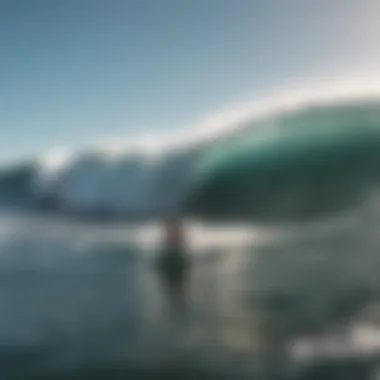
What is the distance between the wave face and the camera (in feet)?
5.08

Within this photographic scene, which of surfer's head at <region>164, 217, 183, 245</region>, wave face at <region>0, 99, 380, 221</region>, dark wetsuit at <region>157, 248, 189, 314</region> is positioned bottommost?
dark wetsuit at <region>157, 248, 189, 314</region>

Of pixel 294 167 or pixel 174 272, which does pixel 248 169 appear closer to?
pixel 294 167

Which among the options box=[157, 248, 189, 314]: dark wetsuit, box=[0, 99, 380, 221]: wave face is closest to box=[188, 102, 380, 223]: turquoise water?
box=[0, 99, 380, 221]: wave face

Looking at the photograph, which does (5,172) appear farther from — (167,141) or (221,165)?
(221,165)

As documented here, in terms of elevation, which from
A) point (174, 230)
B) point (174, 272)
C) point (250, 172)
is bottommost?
point (174, 272)

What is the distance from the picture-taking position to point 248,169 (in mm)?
1562

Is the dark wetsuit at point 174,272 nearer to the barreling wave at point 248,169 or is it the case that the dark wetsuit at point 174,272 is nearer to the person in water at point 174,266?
the person in water at point 174,266

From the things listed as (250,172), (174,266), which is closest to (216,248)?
(174,266)

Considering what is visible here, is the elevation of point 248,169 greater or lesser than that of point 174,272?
greater

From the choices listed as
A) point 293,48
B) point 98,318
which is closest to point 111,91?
point 293,48

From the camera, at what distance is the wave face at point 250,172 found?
155cm

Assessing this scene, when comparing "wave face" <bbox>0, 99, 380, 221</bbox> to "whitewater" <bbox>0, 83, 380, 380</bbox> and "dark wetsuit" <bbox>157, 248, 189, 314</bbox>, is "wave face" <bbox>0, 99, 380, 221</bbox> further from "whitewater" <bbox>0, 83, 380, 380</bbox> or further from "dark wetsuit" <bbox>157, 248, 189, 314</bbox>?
"dark wetsuit" <bbox>157, 248, 189, 314</bbox>

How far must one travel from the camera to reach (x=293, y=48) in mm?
1596

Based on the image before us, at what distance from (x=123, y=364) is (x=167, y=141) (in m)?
0.61
